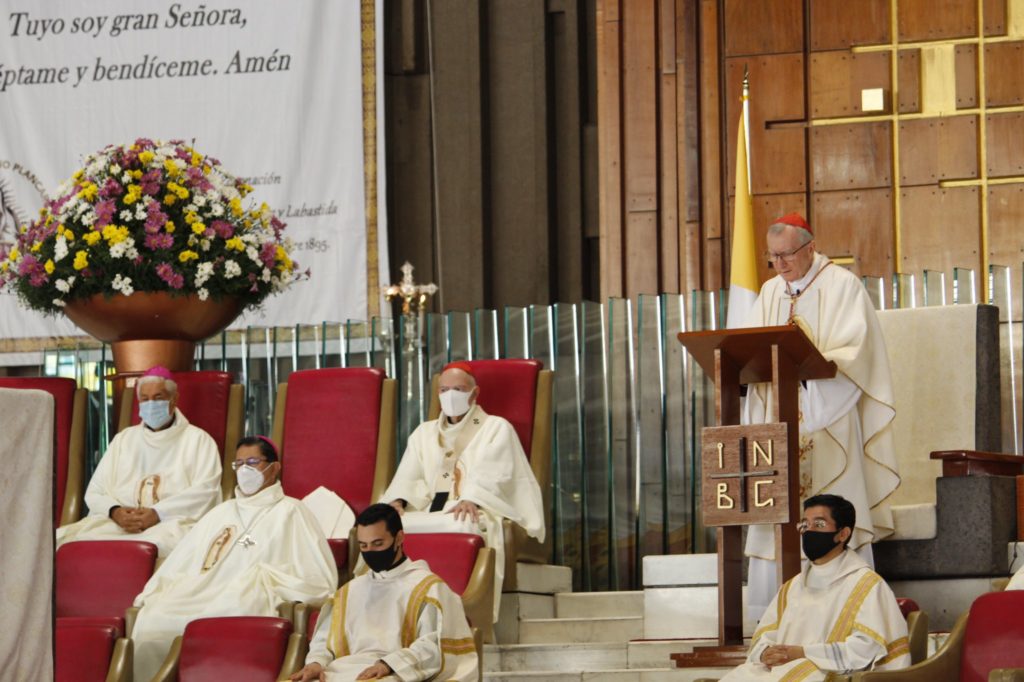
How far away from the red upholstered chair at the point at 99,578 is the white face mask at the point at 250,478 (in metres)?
0.45

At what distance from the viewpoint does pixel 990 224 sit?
9961 mm

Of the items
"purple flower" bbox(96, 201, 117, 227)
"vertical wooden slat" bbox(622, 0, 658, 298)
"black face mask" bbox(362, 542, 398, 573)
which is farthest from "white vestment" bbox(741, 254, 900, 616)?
"vertical wooden slat" bbox(622, 0, 658, 298)

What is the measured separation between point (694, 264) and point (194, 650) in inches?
A: 191

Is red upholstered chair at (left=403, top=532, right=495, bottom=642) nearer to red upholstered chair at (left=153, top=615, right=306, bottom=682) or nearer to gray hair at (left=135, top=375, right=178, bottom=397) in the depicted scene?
red upholstered chair at (left=153, top=615, right=306, bottom=682)

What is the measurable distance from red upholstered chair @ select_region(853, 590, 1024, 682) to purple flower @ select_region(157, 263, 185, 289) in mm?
4058

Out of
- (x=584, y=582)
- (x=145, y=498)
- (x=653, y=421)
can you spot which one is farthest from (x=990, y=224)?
(x=145, y=498)

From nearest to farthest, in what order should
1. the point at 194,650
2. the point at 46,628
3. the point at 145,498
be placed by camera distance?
the point at 46,628, the point at 194,650, the point at 145,498

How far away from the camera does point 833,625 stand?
217 inches

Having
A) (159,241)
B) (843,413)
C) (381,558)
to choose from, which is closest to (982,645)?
(843,413)

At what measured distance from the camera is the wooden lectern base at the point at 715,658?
582 cm

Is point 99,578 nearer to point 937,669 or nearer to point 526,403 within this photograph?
point 526,403

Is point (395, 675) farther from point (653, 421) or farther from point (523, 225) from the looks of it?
point (523, 225)

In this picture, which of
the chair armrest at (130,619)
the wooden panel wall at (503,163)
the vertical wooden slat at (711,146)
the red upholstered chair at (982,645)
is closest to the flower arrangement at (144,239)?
the chair armrest at (130,619)

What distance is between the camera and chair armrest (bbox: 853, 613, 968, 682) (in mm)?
5164
